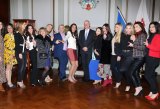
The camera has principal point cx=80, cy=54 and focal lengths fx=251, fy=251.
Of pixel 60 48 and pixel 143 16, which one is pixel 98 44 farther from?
pixel 143 16

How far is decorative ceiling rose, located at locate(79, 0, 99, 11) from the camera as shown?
7098mm

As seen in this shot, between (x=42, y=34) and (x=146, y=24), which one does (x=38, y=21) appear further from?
(x=146, y=24)

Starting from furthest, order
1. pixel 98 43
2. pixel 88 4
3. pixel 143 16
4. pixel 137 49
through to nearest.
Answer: pixel 88 4, pixel 143 16, pixel 98 43, pixel 137 49

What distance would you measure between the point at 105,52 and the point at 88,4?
102 inches

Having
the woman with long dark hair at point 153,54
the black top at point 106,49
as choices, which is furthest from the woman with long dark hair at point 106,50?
the woman with long dark hair at point 153,54

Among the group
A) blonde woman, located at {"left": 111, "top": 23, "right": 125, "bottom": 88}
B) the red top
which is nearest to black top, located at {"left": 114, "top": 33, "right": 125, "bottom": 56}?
blonde woman, located at {"left": 111, "top": 23, "right": 125, "bottom": 88}

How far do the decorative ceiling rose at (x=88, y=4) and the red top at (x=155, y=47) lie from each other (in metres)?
3.46

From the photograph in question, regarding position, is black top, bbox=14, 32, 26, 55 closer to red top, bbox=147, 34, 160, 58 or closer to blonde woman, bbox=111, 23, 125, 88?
blonde woman, bbox=111, 23, 125, 88

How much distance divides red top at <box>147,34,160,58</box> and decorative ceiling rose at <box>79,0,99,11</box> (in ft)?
11.3

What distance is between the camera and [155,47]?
390 centimetres

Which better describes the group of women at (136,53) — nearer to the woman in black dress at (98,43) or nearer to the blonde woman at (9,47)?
the woman in black dress at (98,43)

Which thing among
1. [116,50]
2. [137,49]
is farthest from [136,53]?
[116,50]

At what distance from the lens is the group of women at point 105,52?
4.11 meters

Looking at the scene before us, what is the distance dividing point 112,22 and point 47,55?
8.93ft
